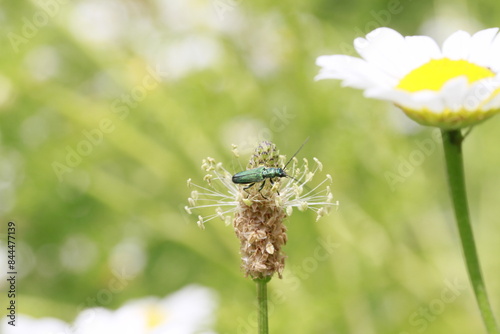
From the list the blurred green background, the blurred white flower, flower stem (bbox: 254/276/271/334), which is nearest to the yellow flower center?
flower stem (bbox: 254/276/271/334)

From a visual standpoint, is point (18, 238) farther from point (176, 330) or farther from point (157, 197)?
point (176, 330)

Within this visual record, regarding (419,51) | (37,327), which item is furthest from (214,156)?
(419,51)

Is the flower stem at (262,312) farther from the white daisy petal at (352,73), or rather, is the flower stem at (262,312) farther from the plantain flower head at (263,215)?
the white daisy petal at (352,73)

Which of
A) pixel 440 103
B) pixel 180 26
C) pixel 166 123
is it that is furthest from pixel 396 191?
pixel 440 103

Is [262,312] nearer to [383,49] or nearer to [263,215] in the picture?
[263,215]

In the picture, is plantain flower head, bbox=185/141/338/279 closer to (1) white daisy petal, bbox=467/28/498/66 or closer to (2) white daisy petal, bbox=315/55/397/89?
(2) white daisy petal, bbox=315/55/397/89

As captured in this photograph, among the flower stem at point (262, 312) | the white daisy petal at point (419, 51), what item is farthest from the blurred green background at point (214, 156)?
the flower stem at point (262, 312)
